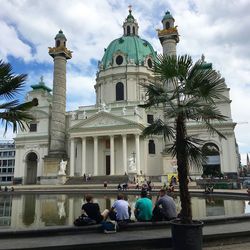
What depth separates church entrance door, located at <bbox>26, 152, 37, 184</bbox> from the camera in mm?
Answer: 61656

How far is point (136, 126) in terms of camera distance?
50.8 meters

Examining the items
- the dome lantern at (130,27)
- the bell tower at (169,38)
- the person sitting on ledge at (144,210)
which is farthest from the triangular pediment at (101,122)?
the person sitting on ledge at (144,210)

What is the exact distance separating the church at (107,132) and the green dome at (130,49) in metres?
0.21

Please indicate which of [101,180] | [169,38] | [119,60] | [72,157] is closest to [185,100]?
[101,180]

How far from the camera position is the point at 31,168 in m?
62.9

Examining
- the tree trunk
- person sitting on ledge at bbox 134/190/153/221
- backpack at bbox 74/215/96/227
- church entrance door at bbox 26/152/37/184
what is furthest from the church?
the tree trunk

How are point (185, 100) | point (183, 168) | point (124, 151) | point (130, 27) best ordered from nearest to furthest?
point (183, 168) → point (185, 100) → point (124, 151) → point (130, 27)

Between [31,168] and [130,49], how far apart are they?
105 ft

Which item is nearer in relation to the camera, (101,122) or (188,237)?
(188,237)

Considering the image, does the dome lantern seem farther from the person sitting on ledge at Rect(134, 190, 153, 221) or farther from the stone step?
the person sitting on ledge at Rect(134, 190, 153, 221)

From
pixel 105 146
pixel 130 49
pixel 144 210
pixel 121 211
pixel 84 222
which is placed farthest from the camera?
pixel 130 49

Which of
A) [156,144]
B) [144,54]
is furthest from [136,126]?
[144,54]

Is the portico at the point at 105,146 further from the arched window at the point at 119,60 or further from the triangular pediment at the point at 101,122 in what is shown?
the arched window at the point at 119,60

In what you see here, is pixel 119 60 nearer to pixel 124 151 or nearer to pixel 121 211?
pixel 124 151
